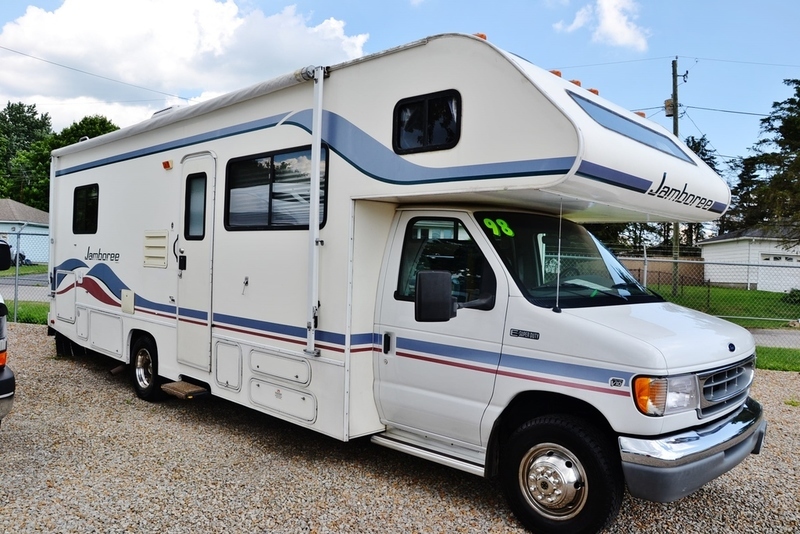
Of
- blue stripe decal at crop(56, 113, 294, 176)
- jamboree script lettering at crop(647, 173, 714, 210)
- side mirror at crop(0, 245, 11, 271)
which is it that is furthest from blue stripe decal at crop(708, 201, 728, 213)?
side mirror at crop(0, 245, 11, 271)

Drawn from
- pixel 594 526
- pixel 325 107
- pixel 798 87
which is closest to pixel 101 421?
pixel 325 107

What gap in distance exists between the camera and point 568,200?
4133 mm

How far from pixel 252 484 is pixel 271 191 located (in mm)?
2408

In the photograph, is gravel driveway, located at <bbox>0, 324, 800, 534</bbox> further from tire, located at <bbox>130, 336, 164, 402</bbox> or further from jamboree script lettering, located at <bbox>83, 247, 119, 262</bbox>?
jamboree script lettering, located at <bbox>83, 247, 119, 262</bbox>

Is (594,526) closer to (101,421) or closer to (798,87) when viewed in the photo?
(101,421)

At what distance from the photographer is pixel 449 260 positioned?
4.38 m

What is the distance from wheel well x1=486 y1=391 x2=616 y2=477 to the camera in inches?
149

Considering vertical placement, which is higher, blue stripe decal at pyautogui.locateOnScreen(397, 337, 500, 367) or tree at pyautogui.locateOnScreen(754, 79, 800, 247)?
tree at pyautogui.locateOnScreen(754, 79, 800, 247)

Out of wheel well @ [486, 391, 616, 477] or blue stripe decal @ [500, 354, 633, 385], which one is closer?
blue stripe decal @ [500, 354, 633, 385]

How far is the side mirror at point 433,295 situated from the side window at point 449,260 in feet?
1.47

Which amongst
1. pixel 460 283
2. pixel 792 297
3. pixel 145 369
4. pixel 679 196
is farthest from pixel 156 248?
pixel 792 297

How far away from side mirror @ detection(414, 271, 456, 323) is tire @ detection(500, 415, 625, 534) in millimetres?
944

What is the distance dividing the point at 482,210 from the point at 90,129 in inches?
1700

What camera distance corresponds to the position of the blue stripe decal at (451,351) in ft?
13.3
